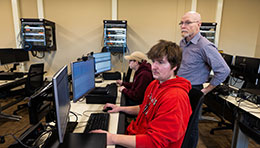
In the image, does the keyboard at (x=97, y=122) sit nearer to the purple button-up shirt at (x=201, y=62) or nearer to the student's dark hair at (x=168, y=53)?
the student's dark hair at (x=168, y=53)

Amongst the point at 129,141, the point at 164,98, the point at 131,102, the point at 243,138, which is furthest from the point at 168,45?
the point at 243,138

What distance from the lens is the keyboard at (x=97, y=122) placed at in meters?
1.08

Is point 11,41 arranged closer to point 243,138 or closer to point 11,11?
point 11,11

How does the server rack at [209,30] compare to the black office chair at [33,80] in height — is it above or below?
above

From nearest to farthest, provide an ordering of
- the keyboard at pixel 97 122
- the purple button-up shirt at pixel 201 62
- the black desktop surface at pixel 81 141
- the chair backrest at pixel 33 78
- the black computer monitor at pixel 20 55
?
1. the black desktop surface at pixel 81 141
2. the keyboard at pixel 97 122
3. the purple button-up shirt at pixel 201 62
4. the chair backrest at pixel 33 78
5. the black computer monitor at pixel 20 55

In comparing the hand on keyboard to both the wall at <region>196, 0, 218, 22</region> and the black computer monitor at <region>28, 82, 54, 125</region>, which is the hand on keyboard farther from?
the wall at <region>196, 0, 218, 22</region>

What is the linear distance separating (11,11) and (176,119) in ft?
15.8

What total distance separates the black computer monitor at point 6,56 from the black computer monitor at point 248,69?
3945 mm

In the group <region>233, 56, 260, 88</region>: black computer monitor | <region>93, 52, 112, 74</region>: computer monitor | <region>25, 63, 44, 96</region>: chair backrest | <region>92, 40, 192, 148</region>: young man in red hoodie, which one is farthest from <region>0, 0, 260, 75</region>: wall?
<region>92, 40, 192, 148</region>: young man in red hoodie

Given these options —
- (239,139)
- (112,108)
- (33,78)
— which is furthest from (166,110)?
(33,78)

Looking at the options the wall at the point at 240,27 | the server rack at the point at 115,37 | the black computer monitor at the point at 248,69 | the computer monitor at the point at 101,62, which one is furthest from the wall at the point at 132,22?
the black computer monitor at the point at 248,69

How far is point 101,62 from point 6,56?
6.40 feet

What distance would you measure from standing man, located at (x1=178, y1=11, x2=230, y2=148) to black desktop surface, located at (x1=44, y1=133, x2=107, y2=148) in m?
1.33

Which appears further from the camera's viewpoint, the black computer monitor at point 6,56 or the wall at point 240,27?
the wall at point 240,27
